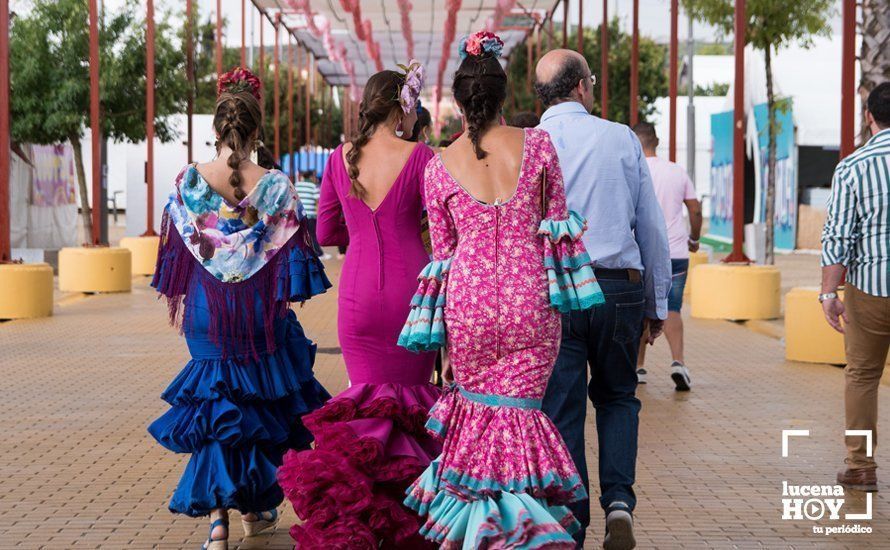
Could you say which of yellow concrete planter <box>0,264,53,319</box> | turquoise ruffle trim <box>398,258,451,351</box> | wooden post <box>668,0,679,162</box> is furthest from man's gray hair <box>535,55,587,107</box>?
wooden post <box>668,0,679,162</box>

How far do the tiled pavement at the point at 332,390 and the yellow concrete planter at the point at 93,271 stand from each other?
5780mm

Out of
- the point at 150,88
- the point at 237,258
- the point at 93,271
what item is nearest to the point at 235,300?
the point at 237,258

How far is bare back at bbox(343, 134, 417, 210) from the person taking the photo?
15.9ft

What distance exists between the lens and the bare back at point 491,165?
170 inches

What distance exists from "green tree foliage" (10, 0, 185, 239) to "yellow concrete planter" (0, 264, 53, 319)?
980 centimetres

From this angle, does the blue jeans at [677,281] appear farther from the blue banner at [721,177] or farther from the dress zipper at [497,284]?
the blue banner at [721,177]

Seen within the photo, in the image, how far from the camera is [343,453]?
4664 mm

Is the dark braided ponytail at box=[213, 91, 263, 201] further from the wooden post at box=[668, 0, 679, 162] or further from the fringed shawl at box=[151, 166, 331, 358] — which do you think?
the wooden post at box=[668, 0, 679, 162]

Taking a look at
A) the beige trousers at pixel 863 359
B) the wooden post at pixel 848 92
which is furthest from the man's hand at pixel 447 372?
the wooden post at pixel 848 92

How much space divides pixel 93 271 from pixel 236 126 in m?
14.0

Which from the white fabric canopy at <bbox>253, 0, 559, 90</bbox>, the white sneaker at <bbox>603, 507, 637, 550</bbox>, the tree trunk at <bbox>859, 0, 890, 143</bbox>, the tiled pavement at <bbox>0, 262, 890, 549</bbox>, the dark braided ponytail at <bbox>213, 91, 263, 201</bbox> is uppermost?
the white fabric canopy at <bbox>253, 0, 559, 90</bbox>

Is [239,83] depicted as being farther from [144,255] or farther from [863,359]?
[144,255]

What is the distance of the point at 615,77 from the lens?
39.2 m

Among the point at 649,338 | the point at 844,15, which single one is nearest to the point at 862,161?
the point at 649,338
